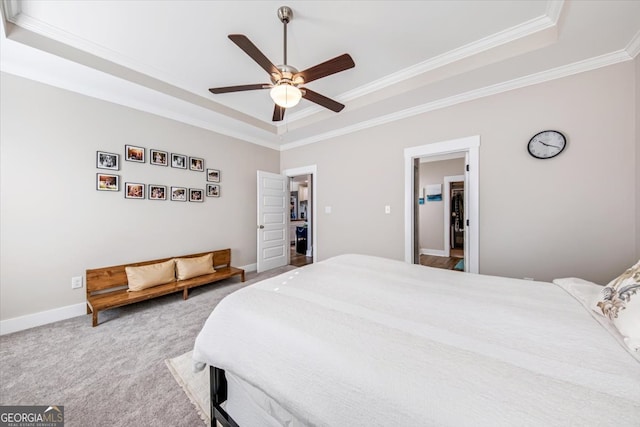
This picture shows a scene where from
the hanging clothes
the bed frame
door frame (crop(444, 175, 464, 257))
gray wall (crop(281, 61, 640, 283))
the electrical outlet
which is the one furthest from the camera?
the hanging clothes

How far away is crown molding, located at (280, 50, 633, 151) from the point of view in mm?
2057

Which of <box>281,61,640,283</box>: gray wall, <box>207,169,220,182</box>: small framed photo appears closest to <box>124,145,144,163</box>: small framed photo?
<box>207,169,220,182</box>: small framed photo

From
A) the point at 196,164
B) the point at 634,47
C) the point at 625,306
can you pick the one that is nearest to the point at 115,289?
the point at 196,164

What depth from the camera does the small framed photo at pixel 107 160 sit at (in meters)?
2.63

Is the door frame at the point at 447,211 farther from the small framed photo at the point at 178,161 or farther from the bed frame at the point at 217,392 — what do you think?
the bed frame at the point at 217,392

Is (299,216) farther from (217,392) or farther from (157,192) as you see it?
(217,392)

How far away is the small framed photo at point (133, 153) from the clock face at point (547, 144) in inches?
180

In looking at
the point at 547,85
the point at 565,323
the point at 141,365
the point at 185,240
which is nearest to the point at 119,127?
the point at 185,240

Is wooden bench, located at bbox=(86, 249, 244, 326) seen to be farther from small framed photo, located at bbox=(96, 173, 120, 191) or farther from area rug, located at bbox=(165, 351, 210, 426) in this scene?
area rug, located at bbox=(165, 351, 210, 426)

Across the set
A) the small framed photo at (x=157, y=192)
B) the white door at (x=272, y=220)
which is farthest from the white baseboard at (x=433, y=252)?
the small framed photo at (x=157, y=192)

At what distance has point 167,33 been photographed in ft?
6.77

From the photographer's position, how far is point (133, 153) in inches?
113

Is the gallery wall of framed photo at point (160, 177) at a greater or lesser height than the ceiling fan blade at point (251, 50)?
lesser

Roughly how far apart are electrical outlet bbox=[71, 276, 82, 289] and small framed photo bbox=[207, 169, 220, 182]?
1.93 metres
